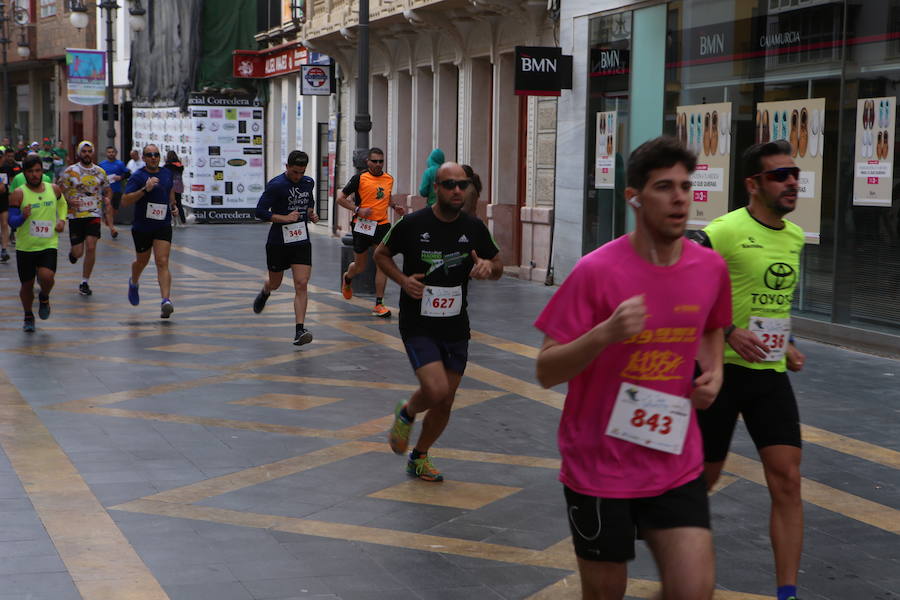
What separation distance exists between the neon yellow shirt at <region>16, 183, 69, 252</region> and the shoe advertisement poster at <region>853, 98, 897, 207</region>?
7820 mm

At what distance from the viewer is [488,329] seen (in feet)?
44.2

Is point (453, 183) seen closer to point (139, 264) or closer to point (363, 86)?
point (139, 264)

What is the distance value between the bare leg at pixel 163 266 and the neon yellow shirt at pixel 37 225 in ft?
3.72

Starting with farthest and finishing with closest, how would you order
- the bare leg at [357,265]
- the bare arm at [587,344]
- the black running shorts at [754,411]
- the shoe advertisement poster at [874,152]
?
the bare leg at [357,265], the shoe advertisement poster at [874,152], the black running shorts at [754,411], the bare arm at [587,344]

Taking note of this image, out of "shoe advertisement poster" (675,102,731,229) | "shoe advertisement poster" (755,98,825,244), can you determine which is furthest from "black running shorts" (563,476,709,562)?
"shoe advertisement poster" (675,102,731,229)

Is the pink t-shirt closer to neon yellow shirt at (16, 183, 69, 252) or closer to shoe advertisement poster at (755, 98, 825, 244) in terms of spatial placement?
shoe advertisement poster at (755, 98, 825, 244)

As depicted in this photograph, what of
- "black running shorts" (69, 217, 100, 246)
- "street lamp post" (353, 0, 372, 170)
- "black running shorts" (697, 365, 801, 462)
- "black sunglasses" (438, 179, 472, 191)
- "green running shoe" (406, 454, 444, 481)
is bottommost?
"green running shoe" (406, 454, 444, 481)

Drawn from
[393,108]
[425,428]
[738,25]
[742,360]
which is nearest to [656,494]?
[742,360]

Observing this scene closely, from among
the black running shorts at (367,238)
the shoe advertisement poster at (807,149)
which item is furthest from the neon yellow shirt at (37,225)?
the shoe advertisement poster at (807,149)

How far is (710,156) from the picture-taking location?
47.7 feet

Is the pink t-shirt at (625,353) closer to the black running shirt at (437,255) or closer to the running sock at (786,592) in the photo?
the running sock at (786,592)

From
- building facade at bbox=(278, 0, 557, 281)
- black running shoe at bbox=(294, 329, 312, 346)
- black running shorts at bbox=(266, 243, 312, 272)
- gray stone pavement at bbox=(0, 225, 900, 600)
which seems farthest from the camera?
building facade at bbox=(278, 0, 557, 281)

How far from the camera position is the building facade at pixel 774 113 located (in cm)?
1203

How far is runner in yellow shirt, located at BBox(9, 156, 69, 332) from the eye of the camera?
510 inches
